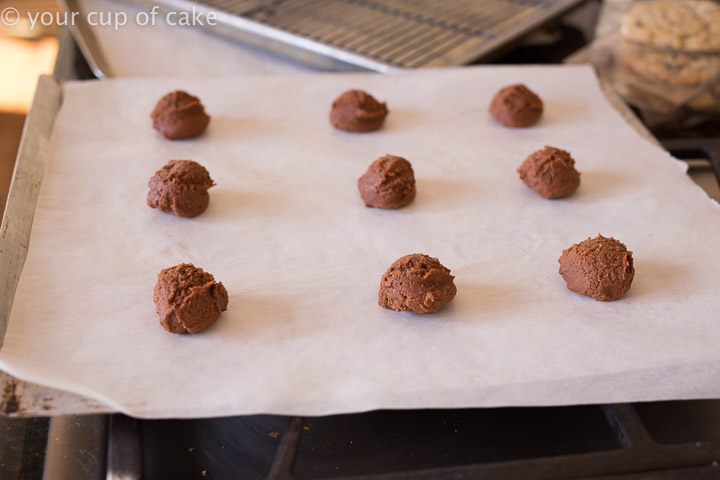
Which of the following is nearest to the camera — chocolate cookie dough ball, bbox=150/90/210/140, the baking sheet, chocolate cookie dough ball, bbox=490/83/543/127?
the baking sheet

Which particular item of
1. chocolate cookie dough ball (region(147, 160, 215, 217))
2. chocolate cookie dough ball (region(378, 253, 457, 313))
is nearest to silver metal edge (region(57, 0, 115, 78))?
chocolate cookie dough ball (region(147, 160, 215, 217))

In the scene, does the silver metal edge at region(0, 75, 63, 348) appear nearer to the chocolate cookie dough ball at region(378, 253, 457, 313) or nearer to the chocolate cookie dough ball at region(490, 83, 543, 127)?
the chocolate cookie dough ball at region(378, 253, 457, 313)

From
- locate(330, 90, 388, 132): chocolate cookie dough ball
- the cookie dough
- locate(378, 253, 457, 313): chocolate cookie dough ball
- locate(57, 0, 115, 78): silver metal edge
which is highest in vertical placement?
the cookie dough

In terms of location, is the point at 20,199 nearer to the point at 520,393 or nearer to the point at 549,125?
the point at 520,393

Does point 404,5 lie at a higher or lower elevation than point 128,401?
higher

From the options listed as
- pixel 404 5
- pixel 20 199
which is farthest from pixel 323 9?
pixel 20 199
